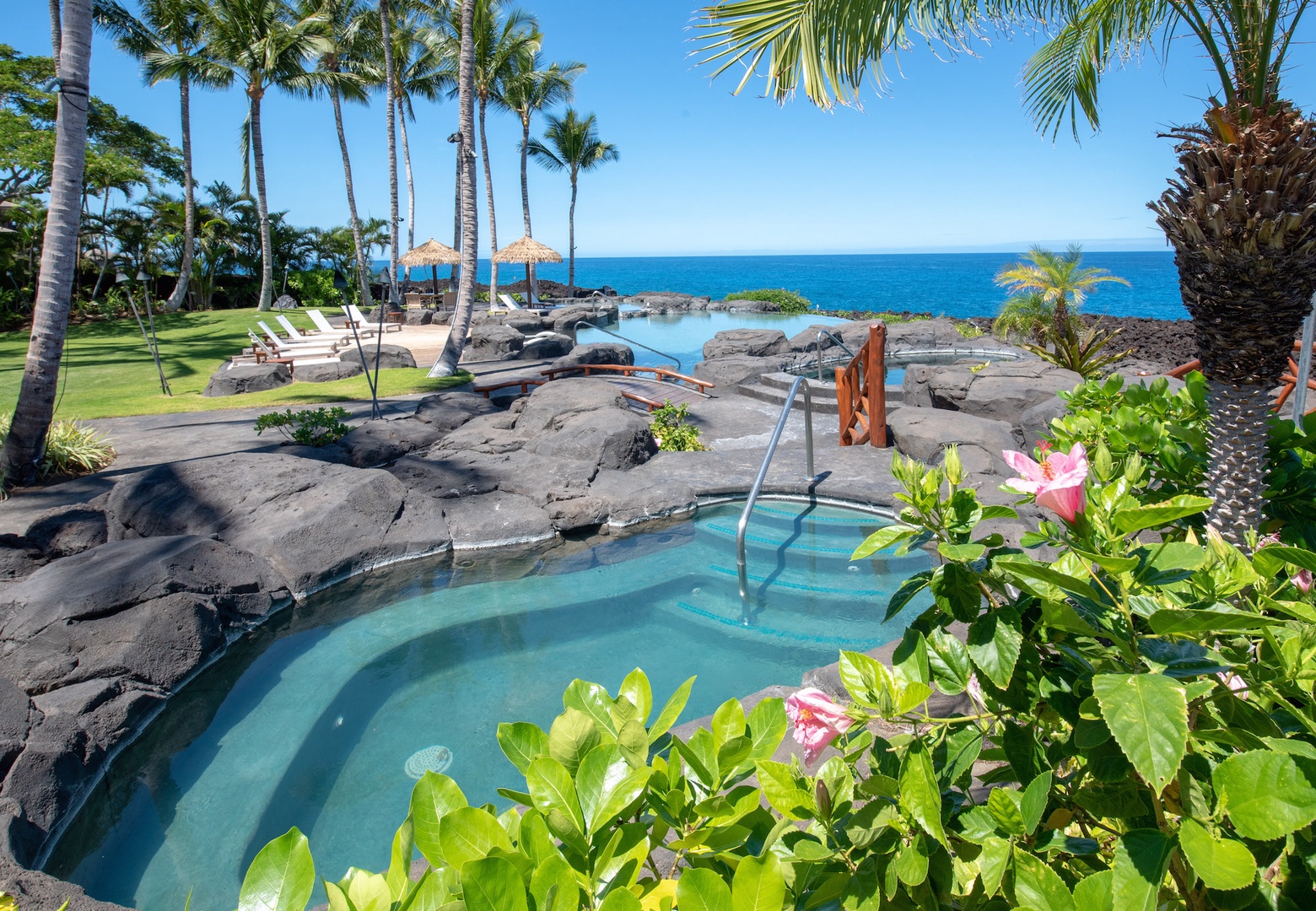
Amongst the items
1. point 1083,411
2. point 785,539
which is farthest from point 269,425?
point 1083,411

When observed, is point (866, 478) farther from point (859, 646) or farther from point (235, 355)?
point (235, 355)

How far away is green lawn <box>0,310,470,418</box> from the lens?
40.2 ft

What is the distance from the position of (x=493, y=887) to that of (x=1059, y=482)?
899 millimetres

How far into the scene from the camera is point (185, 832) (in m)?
3.60

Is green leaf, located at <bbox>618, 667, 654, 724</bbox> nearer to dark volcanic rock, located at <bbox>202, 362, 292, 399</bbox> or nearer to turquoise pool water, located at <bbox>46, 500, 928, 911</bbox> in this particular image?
turquoise pool water, located at <bbox>46, 500, 928, 911</bbox>

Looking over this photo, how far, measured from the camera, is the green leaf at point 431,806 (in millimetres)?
931

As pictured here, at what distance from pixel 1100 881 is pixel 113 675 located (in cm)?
512

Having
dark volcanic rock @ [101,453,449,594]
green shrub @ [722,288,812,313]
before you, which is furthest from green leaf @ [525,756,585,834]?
green shrub @ [722,288,812,313]

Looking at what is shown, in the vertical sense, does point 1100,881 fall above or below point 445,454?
above

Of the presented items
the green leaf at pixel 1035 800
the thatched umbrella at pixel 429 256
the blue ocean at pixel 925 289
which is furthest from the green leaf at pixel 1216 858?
the blue ocean at pixel 925 289

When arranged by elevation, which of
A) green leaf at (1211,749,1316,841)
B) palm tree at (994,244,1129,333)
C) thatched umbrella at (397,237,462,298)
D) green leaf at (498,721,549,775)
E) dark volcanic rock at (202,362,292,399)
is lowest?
dark volcanic rock at (202,362,292,399)

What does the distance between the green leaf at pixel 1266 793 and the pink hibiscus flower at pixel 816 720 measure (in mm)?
459

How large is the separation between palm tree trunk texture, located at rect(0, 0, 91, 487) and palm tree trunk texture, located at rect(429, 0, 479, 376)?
673 centimetres

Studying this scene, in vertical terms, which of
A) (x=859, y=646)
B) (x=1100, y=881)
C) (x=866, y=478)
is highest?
(x=1100, y=881)
